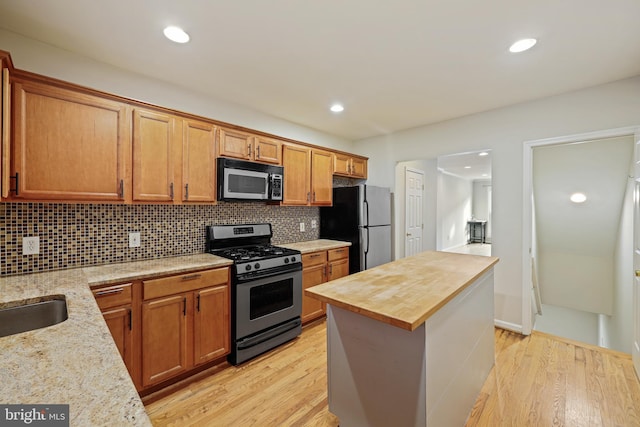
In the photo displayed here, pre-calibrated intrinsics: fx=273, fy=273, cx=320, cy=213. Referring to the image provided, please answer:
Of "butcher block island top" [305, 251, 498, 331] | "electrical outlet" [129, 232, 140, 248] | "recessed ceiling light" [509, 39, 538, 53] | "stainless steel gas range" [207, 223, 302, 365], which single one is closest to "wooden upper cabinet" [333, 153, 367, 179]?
"stainless steel gas range" [207, 223, 302, 365]

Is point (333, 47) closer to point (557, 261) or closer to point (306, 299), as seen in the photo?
point (306, 299)

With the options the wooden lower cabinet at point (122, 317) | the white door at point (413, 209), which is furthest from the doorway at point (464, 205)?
the wooden lower cabinet at point (122, 317)

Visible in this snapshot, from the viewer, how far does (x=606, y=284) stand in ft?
15.0

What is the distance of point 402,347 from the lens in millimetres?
1416

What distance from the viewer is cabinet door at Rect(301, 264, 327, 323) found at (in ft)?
10.6

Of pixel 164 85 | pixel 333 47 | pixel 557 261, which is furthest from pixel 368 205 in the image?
pixel 557 261

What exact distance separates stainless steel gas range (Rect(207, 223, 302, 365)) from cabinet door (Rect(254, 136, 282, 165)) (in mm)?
807

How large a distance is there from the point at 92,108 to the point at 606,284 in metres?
7.22

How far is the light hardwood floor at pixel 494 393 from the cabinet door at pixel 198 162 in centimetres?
164

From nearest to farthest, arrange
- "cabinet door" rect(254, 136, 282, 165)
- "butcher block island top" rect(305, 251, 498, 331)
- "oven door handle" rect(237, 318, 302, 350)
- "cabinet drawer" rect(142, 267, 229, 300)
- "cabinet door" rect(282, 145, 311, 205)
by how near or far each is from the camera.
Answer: "butcher block island top" rect(305, 251, 498, 331)
"cabinet drawer" rect(142, 267, 229, 300)
"oven door handle" rect(237, 318, 302, 350)
"cabinet door" rect(254, 136, 282, 165)
"cabinet door" rect(282, 145, 311, 205)

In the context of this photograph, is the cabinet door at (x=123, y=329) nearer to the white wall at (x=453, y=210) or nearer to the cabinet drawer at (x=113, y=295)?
the cabinet drawer at (x=113, y=295)

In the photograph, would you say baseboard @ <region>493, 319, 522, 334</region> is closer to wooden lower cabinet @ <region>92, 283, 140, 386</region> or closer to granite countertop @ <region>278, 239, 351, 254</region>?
granite countertop @ <region>278, 239, 351, 254</region>

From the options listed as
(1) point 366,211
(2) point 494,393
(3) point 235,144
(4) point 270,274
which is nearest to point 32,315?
(4) point 270,274

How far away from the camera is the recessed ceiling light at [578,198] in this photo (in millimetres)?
4102
